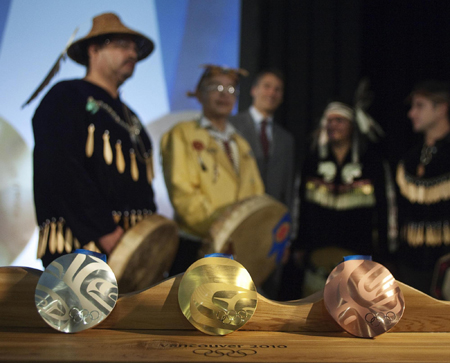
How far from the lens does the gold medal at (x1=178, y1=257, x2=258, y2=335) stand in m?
0.95

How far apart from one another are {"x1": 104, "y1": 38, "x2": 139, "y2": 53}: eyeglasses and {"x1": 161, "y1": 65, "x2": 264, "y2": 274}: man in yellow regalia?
412mm

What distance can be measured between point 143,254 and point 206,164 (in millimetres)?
721

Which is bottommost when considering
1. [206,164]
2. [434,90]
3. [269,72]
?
[206,164]

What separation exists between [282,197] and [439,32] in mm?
1625

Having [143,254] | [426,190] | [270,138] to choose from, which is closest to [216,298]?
[143,254]

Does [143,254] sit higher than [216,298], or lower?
lower

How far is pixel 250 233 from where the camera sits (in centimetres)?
213

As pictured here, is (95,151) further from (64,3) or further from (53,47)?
(64,3)

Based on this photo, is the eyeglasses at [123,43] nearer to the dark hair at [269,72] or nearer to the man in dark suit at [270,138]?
the man in dark suit at [270,138]

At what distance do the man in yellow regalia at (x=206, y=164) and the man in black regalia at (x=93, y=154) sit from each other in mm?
178

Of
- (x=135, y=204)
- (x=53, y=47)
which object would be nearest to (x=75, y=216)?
(x=135, y=204)

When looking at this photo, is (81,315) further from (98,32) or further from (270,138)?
(270,138)

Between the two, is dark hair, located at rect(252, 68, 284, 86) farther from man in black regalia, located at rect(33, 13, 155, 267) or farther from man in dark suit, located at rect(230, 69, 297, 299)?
man in black regalia, located at rect(33, 13, 155, 267)

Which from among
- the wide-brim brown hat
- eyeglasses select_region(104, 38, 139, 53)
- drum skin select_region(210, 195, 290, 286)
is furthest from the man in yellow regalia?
the wide-brim brown hat
